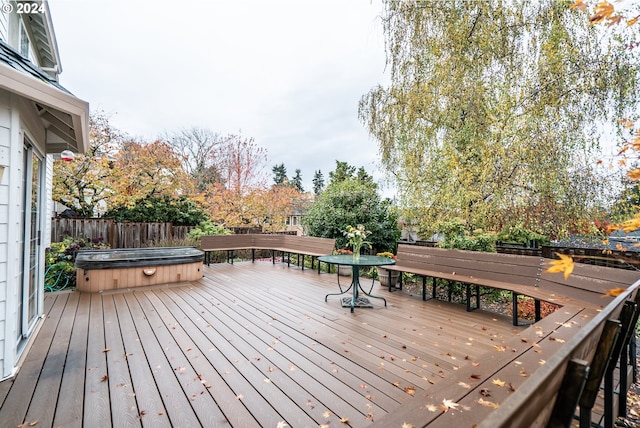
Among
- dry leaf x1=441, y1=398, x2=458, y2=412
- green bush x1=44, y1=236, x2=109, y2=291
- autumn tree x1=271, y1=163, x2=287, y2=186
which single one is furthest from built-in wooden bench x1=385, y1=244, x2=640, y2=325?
autumn tree x1=271, y1=163, x2=287, y2=186

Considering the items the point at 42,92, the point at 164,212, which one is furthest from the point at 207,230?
the point at 42,92

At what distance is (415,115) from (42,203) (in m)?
5.90

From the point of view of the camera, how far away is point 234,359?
2.64 m

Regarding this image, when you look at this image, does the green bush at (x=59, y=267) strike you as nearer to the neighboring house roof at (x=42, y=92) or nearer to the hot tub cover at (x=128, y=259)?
the hot tub cover at (x=128, y=259)

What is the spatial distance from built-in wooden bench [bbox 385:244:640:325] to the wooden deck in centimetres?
47

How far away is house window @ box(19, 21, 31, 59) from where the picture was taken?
4.53m

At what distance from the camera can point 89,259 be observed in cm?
489

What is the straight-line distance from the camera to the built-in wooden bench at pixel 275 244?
670 centimetres

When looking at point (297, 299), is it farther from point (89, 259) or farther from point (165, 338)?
point (89, 259)

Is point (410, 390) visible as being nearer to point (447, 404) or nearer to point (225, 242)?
point (447, 404)

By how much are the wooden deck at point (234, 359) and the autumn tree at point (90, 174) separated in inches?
217

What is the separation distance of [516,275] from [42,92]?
16.8 ft

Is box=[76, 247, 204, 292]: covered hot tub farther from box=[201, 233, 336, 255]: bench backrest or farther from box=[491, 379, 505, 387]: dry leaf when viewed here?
box=[491, 379, 505, 387]: dry leaf

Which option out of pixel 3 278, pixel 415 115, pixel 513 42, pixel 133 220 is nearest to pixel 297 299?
pixel 3 278
